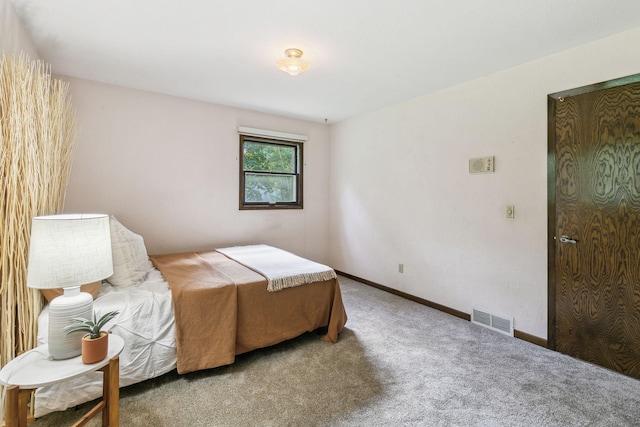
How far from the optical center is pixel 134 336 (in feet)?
6.18

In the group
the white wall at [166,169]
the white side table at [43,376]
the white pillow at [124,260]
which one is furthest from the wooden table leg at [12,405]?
the white wall at [166,169]

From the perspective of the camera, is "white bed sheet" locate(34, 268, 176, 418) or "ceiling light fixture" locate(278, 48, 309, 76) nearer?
"white bed sheet" locate(34, 268, 176, 418)

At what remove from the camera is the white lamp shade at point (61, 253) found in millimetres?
1337

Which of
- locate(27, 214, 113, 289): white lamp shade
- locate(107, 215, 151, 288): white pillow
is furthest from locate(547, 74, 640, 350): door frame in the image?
locate(107, 215, 151, 288): white pillow

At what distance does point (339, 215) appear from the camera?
15.1ft

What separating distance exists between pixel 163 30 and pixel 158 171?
Answer: 66.7 inches

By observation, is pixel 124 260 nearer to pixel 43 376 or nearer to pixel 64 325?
pixel 64 325

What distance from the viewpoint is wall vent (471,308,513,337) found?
2.66m

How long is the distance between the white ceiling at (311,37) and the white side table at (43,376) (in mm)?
1958

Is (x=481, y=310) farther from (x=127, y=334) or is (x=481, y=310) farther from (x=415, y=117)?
(x=127, y=334)

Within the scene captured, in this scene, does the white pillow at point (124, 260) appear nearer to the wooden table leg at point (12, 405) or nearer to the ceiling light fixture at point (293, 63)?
the wooden table leg at point (12, 405)

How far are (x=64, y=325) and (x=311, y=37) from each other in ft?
7.30

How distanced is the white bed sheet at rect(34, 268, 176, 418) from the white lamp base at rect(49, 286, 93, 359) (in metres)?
0.43

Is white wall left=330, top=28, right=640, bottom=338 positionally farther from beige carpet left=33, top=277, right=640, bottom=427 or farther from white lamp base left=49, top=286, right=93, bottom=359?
white lamp base left=49, top=286, right=93, bottom=359
